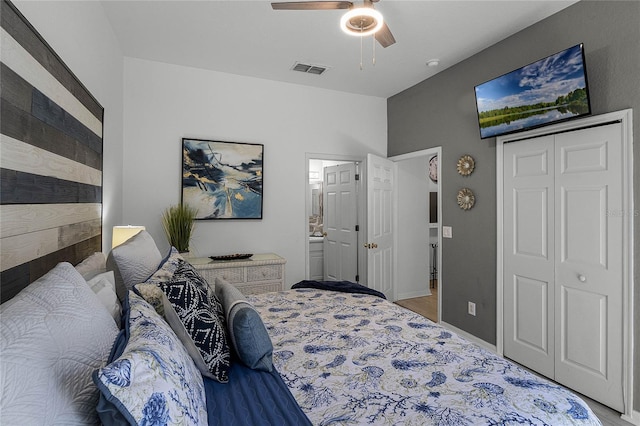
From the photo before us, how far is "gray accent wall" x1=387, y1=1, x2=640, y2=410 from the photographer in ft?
7.14

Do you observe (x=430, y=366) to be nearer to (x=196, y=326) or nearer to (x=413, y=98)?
(x=196, y=326)

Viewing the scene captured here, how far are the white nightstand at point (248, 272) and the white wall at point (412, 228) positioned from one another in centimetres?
207

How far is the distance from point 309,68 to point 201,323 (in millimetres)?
3230

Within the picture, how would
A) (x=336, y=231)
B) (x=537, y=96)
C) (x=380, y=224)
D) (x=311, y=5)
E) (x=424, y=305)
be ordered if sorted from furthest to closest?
1. (x=336, y=231)
2. (x=424, y=305)
3. (x=380, y=224)
4. (x=537, y=96)
5. (x=311, y=5)

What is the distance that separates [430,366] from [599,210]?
A: 1.93 meters

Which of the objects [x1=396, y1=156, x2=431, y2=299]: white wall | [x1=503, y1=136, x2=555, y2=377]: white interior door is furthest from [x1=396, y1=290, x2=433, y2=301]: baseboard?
[x1=503, y1=136, x2=555, y2=377]: white interior door

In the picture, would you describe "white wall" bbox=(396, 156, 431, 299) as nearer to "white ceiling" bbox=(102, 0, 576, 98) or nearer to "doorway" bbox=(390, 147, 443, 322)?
"doorway" bbox=(390, 147, 443, 322)

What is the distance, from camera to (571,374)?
2482mm

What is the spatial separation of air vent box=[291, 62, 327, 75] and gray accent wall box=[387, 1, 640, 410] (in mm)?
1295

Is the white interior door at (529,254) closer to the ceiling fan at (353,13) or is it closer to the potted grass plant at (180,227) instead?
the ceiling fan at (353,13)

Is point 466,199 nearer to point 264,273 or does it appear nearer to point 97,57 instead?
point 264,273

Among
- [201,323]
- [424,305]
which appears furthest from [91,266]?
[424,305]

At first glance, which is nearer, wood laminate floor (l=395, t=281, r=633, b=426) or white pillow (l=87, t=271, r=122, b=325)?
white pillow (l=87, t=271, r=122, b=325)

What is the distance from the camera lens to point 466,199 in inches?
133
